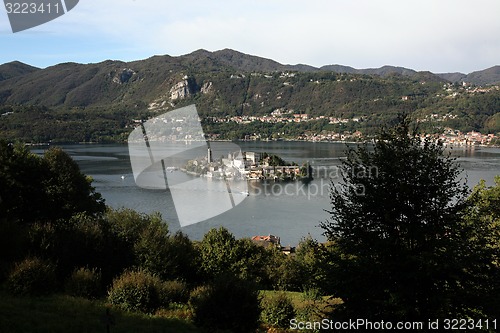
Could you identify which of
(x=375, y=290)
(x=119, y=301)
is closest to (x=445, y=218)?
(x=375, y=290)

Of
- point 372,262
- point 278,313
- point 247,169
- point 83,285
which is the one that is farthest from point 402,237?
point 247,169

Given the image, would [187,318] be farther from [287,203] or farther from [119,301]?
[287,203]

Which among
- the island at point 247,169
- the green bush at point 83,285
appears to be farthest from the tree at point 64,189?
the island at point 247,169

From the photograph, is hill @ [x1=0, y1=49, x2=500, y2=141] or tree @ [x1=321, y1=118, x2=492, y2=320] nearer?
tree @ [x1=321, y1=118, x2=492, y2=320]

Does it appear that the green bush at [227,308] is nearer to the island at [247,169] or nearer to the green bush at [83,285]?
the green bush at [83,285]

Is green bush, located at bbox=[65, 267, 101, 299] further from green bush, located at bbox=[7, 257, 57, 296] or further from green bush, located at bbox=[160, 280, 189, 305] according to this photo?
green bush, located at bbox=[160, 280, 189, 305]

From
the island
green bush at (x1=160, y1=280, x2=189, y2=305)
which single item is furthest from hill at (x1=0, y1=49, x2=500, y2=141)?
green bush at (x1=160, y1=280, x2=189, y2=305)
